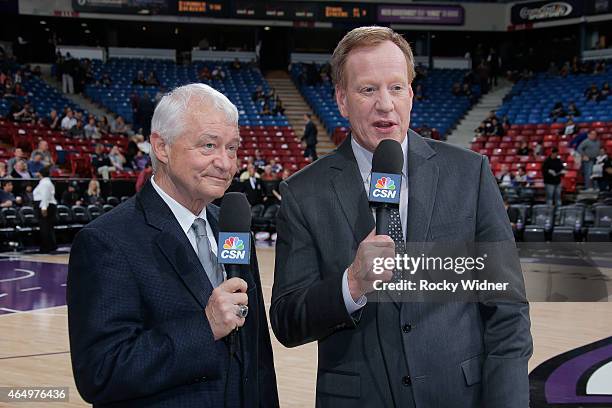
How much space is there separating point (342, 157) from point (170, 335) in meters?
0.62

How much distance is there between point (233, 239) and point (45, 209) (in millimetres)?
11306

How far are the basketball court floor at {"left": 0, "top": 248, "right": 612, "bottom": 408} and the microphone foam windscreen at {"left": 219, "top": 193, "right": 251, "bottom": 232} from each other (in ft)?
9.62

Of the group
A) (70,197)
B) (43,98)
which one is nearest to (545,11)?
(43,98)

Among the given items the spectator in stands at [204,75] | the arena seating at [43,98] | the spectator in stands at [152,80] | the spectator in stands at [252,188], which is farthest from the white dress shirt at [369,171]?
the spectator in stands at [204,75]

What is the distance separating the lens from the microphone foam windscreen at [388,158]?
167 cm

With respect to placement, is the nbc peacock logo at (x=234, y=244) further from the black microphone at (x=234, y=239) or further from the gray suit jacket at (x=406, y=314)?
the gray suit jacket at (x=406, y=314)

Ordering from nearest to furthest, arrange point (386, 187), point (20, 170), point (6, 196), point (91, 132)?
point (386, 187)
point (6, 196)
point (20, 170)
point (91, 132)

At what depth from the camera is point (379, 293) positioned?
71.7 inches

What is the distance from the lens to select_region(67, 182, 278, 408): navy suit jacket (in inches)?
67.7

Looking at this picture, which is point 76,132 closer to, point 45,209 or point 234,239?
point 45,209

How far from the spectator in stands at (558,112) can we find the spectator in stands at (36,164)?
13.7m

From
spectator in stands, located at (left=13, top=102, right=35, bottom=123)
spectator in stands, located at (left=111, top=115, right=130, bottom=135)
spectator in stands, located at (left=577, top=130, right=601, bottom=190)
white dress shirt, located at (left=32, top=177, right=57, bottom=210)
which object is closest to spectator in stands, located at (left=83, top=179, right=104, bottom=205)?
white dress shirt, located at (left=32, top=177, right=57, bottom=210)

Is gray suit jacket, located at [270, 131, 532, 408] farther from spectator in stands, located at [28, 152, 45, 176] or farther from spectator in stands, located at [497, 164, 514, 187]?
spectator in stands, located at [497, 164, 514, 187]

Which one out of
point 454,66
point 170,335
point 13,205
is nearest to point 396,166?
point 170,335
